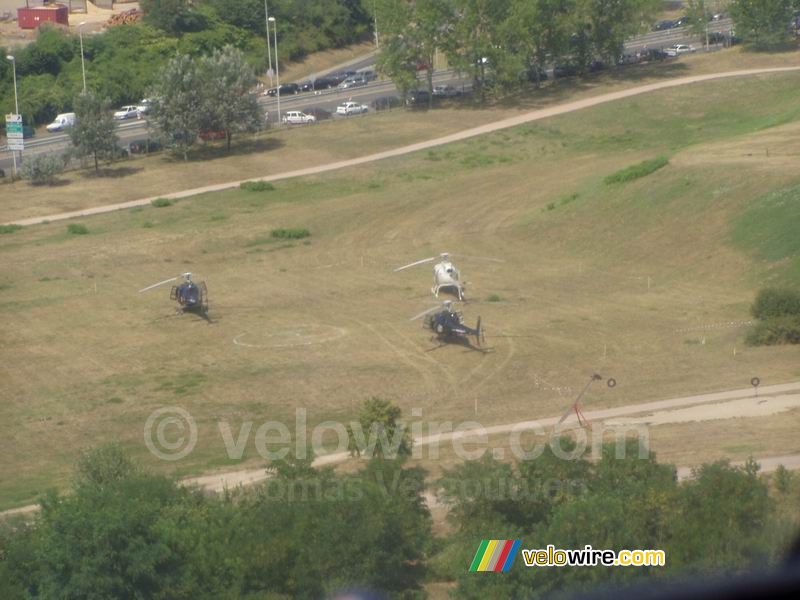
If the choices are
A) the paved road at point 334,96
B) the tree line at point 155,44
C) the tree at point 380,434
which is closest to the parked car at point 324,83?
the paved road at point 334,96

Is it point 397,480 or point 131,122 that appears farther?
point 131,122

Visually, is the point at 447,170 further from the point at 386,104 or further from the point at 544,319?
the point at 544,319

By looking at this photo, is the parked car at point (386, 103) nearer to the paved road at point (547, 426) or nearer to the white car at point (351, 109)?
the white car at point (351, 109)

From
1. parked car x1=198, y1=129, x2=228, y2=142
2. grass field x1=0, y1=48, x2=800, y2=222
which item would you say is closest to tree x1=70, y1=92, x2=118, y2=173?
grass field x1=0, y1=48, x2=800, y2=222

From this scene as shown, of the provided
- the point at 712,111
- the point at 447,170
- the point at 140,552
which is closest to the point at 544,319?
the point at 140,552

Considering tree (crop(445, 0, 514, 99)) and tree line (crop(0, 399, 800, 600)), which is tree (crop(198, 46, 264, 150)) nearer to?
tree (crop(445, 0, 514, 99))

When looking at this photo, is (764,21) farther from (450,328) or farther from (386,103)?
(450,328)
